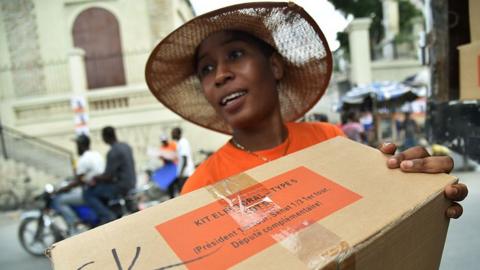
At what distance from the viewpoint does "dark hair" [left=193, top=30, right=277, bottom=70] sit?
1.38 meters

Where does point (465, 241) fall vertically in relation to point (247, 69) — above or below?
below

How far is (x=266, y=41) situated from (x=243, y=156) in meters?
0.53

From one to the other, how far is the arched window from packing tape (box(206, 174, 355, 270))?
1089cm

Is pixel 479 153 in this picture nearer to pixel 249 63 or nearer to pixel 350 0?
pixel 249 63

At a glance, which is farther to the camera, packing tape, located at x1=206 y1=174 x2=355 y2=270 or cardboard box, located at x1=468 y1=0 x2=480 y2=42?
cardboard box, located at x1=468 y1=0 x2=480 y2=42

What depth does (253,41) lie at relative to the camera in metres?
1.43

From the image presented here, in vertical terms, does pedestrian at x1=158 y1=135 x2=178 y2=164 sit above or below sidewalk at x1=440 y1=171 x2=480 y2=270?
above

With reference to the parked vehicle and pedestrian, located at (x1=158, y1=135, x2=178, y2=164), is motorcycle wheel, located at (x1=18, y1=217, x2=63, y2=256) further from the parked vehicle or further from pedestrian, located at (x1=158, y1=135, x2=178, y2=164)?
the parked vehicle

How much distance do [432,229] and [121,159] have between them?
392 centimetres

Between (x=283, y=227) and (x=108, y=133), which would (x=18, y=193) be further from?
(x=283, y=227)

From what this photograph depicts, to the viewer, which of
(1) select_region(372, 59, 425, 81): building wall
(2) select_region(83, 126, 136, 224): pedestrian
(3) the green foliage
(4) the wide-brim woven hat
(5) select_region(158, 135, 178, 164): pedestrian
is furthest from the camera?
(3) the green foliage

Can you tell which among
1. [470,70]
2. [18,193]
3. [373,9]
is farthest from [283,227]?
[373,9]

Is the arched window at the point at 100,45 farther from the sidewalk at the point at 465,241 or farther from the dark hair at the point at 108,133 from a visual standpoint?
the sidewalk at the point at 465,241

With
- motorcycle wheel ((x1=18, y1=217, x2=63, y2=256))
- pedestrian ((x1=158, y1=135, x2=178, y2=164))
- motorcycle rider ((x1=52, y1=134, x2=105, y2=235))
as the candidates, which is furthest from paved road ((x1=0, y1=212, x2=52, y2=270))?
pedestrian ((x1=158, y1=135, x2=178, y2=164))
